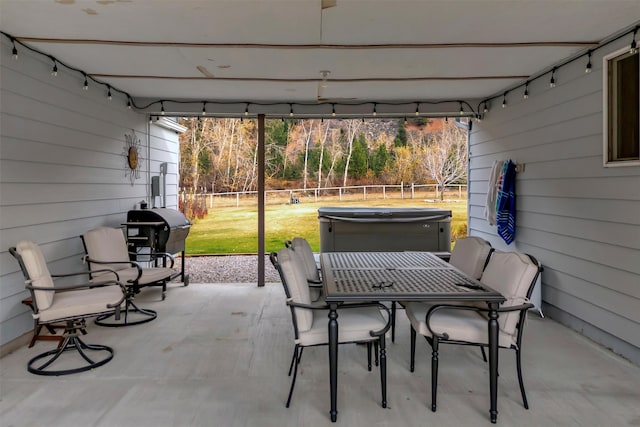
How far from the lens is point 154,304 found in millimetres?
4934

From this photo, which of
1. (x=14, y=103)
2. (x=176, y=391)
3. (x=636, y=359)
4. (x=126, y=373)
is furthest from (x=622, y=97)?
(x=14, y=103)

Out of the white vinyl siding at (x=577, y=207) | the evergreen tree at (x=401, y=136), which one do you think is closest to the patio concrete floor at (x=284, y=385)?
the white vinyl siding at (x=577, y=207)

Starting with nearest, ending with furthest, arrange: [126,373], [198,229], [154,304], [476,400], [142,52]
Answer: [476,400]
[126,373]
[142,52]
[154,304]
[198,229]

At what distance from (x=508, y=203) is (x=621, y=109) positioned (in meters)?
1.64

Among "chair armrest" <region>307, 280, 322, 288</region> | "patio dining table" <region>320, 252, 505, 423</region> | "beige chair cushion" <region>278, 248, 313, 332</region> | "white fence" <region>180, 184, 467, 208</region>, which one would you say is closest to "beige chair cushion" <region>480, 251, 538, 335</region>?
"patio dining table" <region>320, 252, 505, 423</region>

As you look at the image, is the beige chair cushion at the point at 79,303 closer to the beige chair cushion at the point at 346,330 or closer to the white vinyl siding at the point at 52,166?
the white vinyl siding at the point at 52,166

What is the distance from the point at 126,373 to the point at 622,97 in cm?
419

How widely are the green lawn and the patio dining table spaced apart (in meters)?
7.16

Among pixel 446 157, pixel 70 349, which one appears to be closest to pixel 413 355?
pixel 70 349

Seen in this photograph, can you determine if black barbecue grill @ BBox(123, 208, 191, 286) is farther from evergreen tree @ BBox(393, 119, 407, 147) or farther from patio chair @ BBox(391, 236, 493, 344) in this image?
evergreen tree @ BBox(393, 119, 407, 147)

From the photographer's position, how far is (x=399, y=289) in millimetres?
2449

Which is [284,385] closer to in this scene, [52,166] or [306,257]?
[306,257]

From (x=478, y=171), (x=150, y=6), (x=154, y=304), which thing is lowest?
(x=154, y=304)

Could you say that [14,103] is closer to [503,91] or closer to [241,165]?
[503,91]
